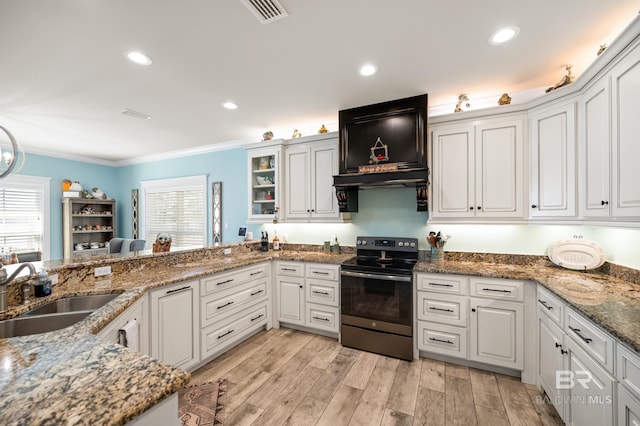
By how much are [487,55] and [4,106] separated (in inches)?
193

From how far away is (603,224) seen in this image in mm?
1830

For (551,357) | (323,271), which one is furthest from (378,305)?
(551,357)

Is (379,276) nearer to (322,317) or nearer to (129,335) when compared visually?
(322,317)

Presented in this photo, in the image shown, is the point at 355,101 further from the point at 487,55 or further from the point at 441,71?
the point at 487,55

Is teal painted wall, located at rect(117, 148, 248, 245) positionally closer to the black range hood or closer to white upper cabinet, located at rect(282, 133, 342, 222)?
white upper cabinet, located at rect(282, 133, 342, 222)

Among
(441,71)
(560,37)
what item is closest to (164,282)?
(441,71)

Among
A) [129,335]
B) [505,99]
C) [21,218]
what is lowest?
[129,335]

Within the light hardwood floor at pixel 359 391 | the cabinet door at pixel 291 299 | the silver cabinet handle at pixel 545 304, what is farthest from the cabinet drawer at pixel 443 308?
the cabinet door at pixel 291 299

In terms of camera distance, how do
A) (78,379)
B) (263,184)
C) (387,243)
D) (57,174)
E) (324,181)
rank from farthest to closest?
(57,174)
(263,184)
(324,181)
(387,243)
(78,379)

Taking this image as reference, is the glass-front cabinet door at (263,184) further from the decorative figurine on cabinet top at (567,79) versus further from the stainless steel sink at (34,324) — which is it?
the decorative figurine on cabinet top at (567,79)

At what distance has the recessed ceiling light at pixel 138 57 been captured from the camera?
6.75ft

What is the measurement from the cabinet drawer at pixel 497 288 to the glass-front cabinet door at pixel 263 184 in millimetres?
2482

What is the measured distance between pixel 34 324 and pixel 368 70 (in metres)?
2.84

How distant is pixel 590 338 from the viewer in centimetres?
141
